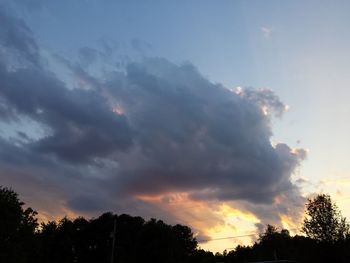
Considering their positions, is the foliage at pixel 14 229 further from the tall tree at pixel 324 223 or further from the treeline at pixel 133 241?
the tall tree at pixel 324 223

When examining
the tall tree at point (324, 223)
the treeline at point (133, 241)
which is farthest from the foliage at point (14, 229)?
the tall tree at point (324, 223)

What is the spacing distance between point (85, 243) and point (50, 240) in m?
12.0

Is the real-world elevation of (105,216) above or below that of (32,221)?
above

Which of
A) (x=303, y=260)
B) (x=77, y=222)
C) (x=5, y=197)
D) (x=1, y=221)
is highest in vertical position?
(x=77, y=222)

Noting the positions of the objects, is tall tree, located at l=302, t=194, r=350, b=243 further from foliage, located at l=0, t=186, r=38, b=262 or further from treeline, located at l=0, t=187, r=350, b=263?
foliage, located at l=0, t=186, r=38, b=262

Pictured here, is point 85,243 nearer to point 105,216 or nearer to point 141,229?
point 105,216

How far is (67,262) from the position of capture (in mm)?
124625

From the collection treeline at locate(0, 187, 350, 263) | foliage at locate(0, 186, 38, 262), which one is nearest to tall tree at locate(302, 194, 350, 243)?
treeline at locate(0, 187, 350, 263)

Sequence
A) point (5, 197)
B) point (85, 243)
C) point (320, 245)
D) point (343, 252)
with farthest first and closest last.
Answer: point (85, 243)
point (5, 197)
point (320, 245)
point (343, 252)

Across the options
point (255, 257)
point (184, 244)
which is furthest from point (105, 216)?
point (255, 257)

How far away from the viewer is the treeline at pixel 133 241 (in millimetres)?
59400

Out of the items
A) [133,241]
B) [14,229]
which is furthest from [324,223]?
[133,241]

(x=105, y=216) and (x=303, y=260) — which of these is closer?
(x=303, y=260)

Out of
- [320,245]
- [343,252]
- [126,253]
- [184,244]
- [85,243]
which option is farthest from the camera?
[184,244]
